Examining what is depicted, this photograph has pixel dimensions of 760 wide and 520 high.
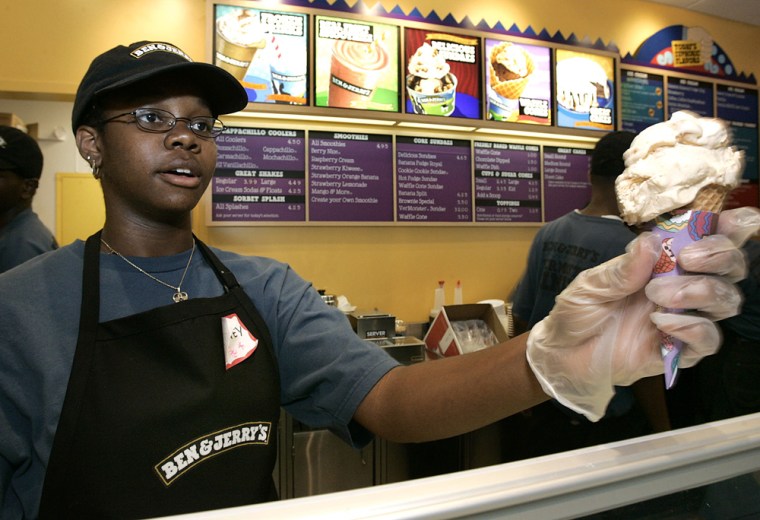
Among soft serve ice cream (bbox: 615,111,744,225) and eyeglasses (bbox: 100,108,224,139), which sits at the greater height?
→ eyeglasses (bbox: 100,108,224,139)

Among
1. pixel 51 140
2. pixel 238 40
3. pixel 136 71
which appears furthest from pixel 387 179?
pixel 51 140

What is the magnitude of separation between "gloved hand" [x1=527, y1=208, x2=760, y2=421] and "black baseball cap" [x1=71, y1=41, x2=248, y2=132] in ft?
2.75

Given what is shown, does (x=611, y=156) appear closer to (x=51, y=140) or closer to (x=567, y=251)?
(x=567, y=251)

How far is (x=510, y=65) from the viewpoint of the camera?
312 cm

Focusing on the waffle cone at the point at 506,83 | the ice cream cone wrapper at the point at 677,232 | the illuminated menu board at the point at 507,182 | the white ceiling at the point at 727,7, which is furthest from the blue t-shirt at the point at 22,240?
the white ceiling at the point at 727,7

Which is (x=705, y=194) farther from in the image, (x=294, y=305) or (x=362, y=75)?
(x=362, y=75)

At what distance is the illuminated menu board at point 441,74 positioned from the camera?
9.60ft

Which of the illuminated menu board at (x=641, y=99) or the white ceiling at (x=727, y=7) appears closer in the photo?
the illuminated menu board at (x=641, y=99)

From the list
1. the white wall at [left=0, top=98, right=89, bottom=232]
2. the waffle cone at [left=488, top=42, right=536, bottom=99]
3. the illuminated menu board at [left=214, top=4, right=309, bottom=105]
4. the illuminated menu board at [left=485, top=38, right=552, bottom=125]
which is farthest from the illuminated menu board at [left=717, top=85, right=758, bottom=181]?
the white wall at [left=0, top=98, right=89, bottom=232]

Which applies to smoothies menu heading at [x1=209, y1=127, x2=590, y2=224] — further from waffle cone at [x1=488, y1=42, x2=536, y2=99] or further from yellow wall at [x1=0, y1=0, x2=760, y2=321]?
waffle cone at [x1=488, y1=42, x2=536, y2=99]

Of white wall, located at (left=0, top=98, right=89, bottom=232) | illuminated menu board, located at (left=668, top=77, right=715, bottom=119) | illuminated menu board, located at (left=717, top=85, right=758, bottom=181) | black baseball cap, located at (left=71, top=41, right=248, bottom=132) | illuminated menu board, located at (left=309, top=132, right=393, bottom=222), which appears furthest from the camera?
white wall, located at (left=0, top=98, right=89, bottom=232)

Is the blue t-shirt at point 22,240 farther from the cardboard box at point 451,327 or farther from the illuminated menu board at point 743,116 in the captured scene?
the illuminated menu board at point 743,116

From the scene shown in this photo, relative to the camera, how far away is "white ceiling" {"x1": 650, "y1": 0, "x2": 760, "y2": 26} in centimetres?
365

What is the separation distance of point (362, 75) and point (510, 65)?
97 centimetres
